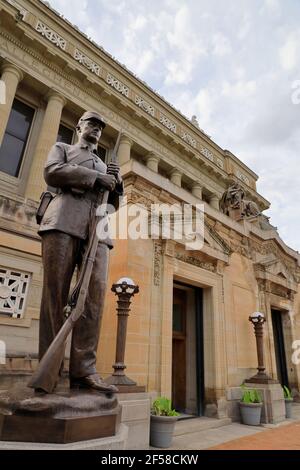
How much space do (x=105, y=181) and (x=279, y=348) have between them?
38.0 ft

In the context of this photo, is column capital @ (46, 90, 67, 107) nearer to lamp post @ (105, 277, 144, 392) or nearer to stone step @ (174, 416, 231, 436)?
lamp post @ (105, 277, 144, 392)

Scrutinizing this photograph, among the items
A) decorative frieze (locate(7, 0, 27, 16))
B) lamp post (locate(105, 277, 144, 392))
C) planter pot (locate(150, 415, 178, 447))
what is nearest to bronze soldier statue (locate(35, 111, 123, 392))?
lamp post (locate(105, 277, 144, 392))

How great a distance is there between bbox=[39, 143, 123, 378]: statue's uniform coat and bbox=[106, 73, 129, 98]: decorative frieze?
62.6 ft

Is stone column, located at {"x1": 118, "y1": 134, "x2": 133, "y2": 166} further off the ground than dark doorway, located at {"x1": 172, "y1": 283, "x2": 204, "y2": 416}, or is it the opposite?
stone column, located at {"x1": 118, "y1": 134, "x2": 133, "y2": 166}

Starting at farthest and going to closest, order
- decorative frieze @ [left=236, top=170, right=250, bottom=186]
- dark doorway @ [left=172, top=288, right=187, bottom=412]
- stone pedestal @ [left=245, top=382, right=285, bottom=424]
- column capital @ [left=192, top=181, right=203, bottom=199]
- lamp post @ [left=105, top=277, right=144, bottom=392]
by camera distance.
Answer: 1. decorative frieze @ [left=236, top=170, right=250, bottom=186]
2. column capital @ [left=192, top=181, right=203, bottom=199]
3. dark doorway @ [left=172, top=288, right=187, bottom=412]
4. stone pedestal @ [left=245, top=382, right=285, bottom=424]
5. lamp post @ [left=105, top=277, right=144, bottom=392]

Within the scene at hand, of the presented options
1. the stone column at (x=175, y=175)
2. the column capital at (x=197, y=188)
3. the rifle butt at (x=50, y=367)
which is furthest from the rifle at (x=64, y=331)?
the column capital at (x=197, y=188)

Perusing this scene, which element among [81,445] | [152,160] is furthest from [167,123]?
[81,445]

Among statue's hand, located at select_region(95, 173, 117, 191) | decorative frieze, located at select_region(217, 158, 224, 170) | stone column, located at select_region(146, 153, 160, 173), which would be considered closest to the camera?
statue's hand, located at select_region(95, 173, 117, 191)

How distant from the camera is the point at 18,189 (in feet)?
48.1

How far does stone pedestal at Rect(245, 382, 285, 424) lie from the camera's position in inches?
309

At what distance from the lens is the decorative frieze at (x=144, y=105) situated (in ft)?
69.8

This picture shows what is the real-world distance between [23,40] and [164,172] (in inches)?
481

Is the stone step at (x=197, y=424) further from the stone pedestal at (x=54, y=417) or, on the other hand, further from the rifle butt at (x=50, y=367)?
the rifle butt at (x=50, y=367)

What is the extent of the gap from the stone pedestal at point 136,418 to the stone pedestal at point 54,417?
281 centimetres
